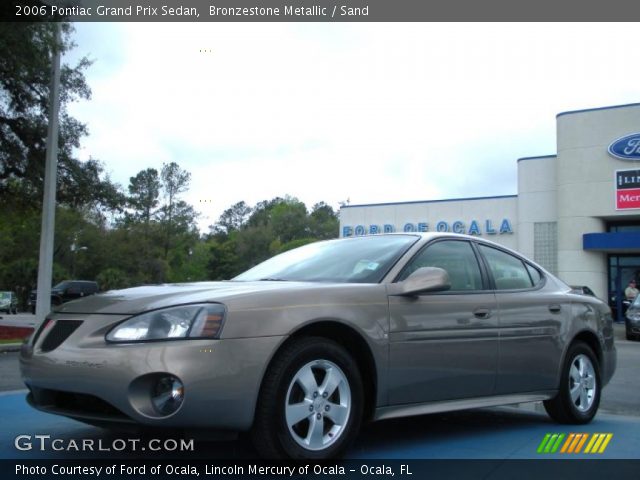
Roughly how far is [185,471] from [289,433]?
2.09 feet

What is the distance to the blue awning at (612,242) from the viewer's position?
29500 mm

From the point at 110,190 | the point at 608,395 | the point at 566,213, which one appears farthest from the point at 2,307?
the point at 608,395

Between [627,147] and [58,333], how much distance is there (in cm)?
3054

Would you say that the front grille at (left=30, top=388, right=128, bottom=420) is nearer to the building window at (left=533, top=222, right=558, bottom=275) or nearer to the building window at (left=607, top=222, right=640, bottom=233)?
the building window at (left=533, top=222, right=558, bottom=275)

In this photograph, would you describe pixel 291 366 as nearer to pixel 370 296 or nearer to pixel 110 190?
pixel 370 296

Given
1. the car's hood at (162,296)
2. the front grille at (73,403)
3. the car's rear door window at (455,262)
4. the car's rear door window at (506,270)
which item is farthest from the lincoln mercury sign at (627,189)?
the front grille at (73,403)

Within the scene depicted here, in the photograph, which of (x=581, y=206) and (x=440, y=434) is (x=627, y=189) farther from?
(x=440, y=434)

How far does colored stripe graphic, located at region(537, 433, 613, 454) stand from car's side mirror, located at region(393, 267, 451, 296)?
1.29m

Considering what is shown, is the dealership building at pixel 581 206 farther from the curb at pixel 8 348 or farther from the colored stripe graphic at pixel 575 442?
the colored stripe graphic at pixel 575 442

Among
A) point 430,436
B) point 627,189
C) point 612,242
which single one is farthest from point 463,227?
point 430,436

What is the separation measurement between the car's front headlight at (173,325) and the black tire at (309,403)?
1.30 feet

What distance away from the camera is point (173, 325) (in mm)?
3613

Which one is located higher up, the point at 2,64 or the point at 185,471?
the point at 2,64

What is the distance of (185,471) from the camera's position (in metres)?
3.81
